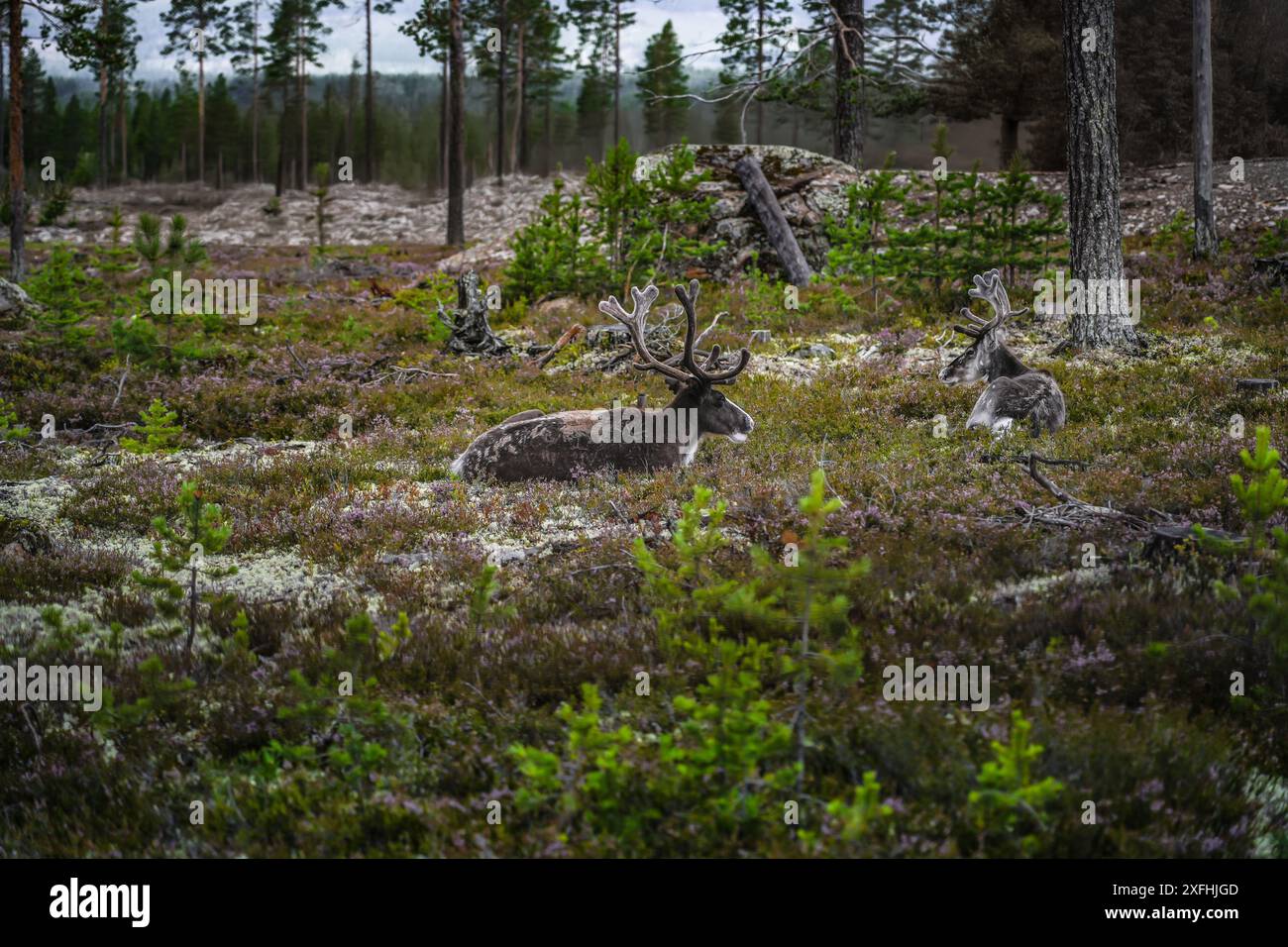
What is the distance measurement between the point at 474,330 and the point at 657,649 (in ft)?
38.5

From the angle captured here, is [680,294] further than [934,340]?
No

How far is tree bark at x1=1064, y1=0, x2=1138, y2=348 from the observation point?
12516mm

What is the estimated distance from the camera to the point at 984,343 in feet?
34.5

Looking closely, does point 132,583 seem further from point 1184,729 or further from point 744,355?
point 1184,729

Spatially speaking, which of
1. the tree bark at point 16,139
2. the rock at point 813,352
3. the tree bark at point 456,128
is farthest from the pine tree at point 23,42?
the rock at point 813,352

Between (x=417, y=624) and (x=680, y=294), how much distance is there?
13.7 ft

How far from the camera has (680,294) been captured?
792 centimetres

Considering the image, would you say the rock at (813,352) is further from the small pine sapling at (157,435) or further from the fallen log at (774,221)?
the small pine sapling at (157,435)

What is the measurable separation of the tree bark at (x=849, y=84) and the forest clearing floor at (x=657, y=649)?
12353mm

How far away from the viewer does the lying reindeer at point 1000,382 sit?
9125 millimetres
